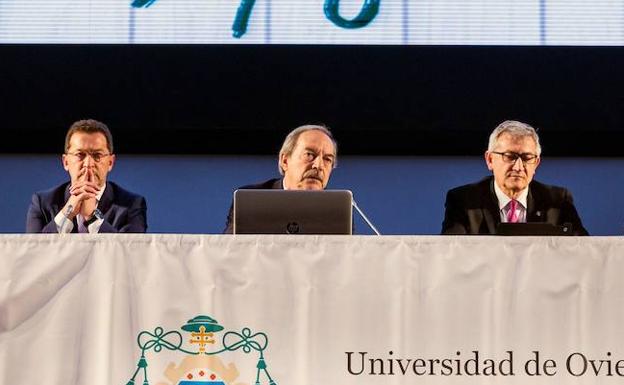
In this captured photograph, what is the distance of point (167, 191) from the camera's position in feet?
18.8

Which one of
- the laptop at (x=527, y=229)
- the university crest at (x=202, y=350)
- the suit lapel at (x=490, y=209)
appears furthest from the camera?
the suit lapel at (x=490, y=209)

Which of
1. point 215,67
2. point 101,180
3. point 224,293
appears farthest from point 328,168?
point 224,293

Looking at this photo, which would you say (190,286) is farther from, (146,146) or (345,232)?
(146,146)

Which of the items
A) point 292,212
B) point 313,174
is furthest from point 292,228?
point 313,174

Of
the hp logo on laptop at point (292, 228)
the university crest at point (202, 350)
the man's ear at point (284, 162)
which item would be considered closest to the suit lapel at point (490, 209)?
the man's ear at point (284, 162)

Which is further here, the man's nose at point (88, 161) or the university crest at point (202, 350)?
the man's nose at point (88, 161)

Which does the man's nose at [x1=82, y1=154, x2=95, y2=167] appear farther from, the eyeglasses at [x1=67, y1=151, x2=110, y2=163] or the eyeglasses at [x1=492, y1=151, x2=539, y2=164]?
the eyeglasses at [x1=492, y1=151, x2=539, y2=164]

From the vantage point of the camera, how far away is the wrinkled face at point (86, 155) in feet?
14.4

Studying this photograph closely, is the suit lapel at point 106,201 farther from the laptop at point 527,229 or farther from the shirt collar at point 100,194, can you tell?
the laptop at point 527,229

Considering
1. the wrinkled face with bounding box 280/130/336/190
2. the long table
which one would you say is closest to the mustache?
the wrinkled face with bounding box 280/130/336/190

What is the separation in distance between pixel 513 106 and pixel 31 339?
122 inches

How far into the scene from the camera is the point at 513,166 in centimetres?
440

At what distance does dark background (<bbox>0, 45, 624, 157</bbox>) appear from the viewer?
5398 millimetres

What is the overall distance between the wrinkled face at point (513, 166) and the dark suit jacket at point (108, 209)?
1348 millimetres
